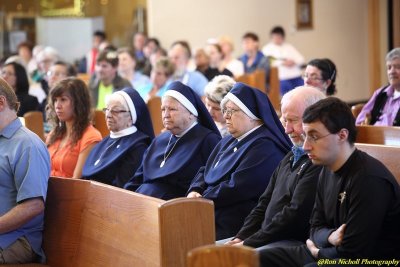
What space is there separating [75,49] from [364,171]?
38.4ft

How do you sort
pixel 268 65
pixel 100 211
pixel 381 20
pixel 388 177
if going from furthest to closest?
pixel 381 20 < pixel 268 65 < pixel 100 211 < pixel 388 177

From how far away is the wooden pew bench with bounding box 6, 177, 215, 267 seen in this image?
10.2ft

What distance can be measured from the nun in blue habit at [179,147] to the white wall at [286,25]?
8928 mm

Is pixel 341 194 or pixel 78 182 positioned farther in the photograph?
pixel 78 182

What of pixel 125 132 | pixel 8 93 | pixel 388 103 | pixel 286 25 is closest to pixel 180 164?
pixel 125 132

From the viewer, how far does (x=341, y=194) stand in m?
3.19

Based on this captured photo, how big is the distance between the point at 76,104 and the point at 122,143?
0.48m

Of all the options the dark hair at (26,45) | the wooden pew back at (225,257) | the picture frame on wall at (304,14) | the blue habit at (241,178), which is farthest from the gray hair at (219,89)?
the picture frame on wall at (304,14)

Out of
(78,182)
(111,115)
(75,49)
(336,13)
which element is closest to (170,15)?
(75,49)

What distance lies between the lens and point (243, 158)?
4215 mm

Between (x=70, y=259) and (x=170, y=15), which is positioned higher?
(x=170, y=15)

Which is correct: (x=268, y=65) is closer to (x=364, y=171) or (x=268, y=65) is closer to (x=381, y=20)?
(x=381, y=20)

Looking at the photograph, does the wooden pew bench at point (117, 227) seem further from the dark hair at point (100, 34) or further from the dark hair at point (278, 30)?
the dark hair at point (100, 34)

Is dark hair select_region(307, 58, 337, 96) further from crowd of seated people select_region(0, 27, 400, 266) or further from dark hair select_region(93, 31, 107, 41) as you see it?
dark hair select_region(93, 31, 107, 41)
